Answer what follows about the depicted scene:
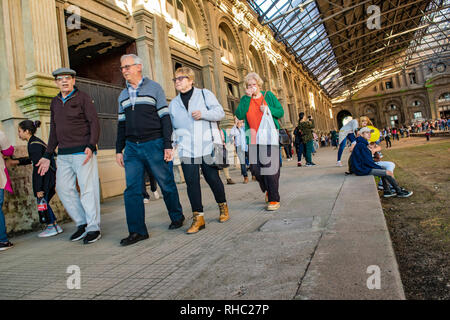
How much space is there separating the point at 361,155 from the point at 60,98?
4.56 m

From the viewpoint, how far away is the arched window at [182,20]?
10570 millimetres

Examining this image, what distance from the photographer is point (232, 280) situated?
151 centimetres

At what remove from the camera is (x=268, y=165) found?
11.6 ft

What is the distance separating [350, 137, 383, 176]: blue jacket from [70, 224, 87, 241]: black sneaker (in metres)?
4.28

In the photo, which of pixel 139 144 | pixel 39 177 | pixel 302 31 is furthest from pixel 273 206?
pixel 302 31

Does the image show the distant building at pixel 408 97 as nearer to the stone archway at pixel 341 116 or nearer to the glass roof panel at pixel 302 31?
the stone archway at pixel 341 116

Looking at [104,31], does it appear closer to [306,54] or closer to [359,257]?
[359,257]

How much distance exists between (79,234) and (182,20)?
10181 mm

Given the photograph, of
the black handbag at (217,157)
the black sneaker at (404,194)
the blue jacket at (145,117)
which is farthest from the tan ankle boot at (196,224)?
the black sneaker at (404,194)

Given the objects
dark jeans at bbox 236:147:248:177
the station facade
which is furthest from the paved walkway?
dark jeans at bbox 236:147:248:177

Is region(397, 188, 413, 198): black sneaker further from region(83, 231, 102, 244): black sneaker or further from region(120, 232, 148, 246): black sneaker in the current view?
region(83, 231, 102, 244): black sneaker

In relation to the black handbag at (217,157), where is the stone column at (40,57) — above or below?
above

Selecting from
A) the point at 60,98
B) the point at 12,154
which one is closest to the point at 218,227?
the point at 60,98

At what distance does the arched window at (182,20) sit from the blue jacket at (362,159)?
27.0ft
